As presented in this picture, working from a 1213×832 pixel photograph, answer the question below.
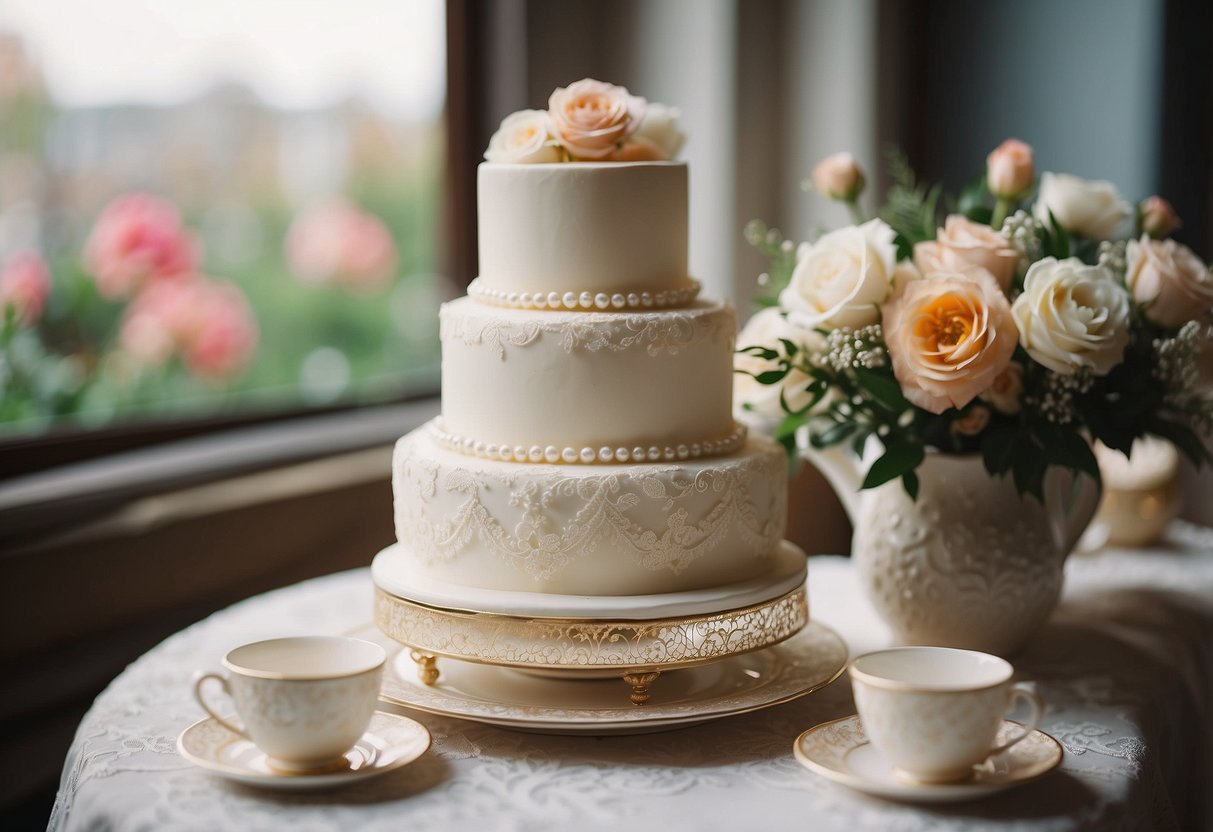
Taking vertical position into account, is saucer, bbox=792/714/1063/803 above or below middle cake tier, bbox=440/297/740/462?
below

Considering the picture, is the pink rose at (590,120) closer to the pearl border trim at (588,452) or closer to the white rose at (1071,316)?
the pearl border trim at (588,452)

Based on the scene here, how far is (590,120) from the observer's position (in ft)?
4.66

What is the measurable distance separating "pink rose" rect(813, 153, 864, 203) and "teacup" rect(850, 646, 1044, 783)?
705 millimetres

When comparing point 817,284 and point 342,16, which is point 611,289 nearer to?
point 817,284

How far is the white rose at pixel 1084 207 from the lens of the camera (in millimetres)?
1611

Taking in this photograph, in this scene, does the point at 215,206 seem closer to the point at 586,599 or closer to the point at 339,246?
the point at 339,246

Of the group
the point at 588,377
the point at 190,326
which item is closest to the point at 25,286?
the point at 190,326

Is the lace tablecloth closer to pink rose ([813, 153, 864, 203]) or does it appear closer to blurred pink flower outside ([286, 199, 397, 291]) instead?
pink rose ([813, 153, 864, 203])

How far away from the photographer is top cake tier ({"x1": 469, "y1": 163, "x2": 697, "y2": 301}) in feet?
4.63

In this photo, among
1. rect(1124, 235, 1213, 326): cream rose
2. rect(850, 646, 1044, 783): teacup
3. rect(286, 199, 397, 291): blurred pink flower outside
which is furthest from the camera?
rect(286, 199, 397, 291): blurred pink flower outside

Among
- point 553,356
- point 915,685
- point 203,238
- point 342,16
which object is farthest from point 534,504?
point 342,16

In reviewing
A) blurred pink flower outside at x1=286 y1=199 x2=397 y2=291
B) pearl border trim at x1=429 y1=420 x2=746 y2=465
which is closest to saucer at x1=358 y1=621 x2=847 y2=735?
pearl border trim at x1=429 y1=420 x2=746 y2=465

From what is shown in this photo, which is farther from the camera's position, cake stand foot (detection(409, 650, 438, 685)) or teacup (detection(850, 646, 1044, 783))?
cake stand foot (detection(409, 650, 438, 685))

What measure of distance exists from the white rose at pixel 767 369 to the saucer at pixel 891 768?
42cm
